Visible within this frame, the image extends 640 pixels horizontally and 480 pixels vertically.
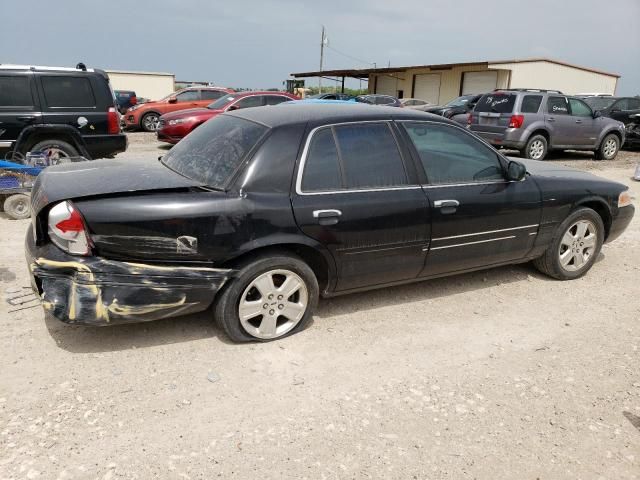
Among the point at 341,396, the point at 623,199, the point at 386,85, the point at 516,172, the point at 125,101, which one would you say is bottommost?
the point at 341,396

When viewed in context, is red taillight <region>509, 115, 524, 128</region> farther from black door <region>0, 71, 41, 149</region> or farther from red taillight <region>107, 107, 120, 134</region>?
black door <region>0, 71, 41, 149</region>

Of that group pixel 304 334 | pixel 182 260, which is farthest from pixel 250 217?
pixel 304 334

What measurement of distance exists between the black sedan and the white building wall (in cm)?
2613

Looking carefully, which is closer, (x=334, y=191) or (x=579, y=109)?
Answer: (x=334, y=191)

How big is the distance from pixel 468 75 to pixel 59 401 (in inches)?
1206

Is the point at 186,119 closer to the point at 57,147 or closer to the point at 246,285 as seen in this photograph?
the point at 57,147

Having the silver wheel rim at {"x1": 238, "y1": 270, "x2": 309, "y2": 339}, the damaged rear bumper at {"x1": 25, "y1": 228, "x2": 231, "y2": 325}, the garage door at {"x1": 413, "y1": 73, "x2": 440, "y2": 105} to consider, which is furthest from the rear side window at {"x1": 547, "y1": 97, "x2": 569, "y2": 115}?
the garage door at {"x1": 413, "y1": 73, "x2": 440, "y2": 105}

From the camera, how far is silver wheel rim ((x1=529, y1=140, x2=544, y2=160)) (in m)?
12.4

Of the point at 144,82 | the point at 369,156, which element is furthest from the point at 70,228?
the point at 144,82

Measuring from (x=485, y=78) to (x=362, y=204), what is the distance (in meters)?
28.1

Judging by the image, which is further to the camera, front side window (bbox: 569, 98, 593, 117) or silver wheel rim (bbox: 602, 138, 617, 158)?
silver wheel rim (bbox: 602, 138, 617, 158)

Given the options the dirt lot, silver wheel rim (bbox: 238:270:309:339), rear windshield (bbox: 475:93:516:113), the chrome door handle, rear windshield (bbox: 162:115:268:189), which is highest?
rear windshield (bbox: 475:93:516:113)

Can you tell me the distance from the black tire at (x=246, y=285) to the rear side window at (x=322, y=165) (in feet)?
1.70

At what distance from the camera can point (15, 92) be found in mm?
7895
